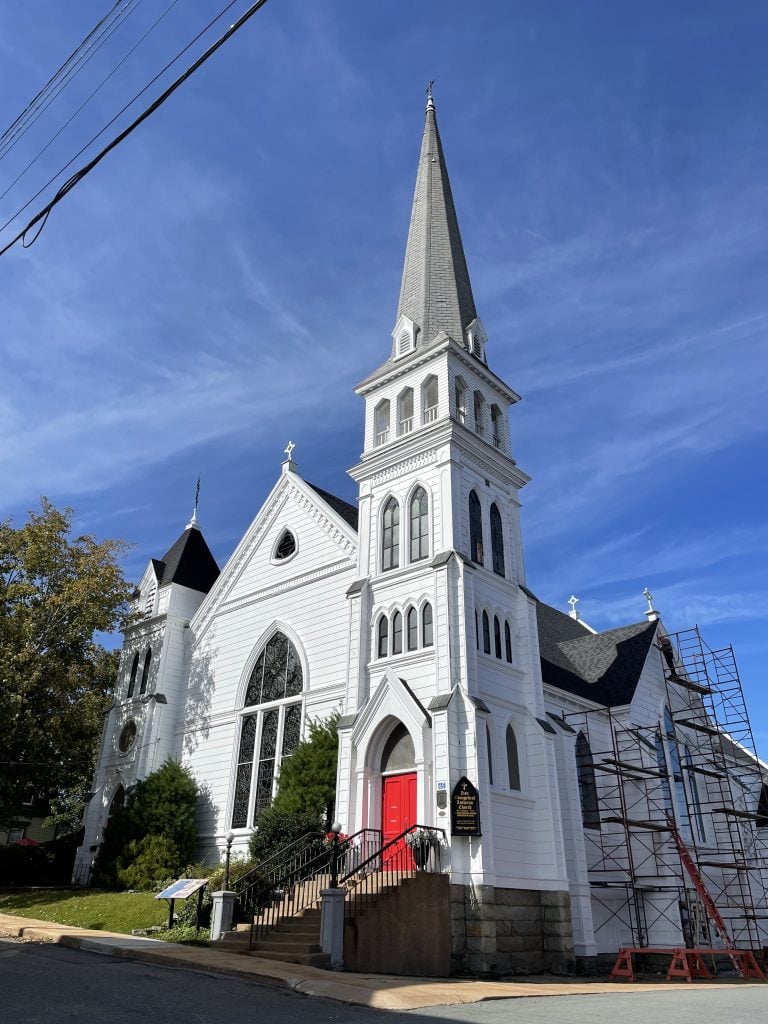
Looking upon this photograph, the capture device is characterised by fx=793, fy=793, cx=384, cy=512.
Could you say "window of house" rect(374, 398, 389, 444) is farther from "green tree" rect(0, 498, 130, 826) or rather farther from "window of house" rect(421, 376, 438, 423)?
"green tree" rect(0, 498, 130, 826)

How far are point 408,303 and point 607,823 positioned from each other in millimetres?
17465

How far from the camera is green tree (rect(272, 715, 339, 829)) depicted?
1962 cm

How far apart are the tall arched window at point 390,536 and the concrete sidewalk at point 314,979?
10.3 meters

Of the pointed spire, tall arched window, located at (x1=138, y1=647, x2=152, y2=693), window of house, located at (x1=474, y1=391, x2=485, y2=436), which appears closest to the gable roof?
window of house, located at (x1=474, y1=391, x2=485, y2=436)

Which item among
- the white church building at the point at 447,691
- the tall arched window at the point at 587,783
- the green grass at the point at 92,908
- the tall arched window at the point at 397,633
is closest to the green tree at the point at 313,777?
the white church building at the point at 447,691

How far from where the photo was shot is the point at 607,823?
23125 mm

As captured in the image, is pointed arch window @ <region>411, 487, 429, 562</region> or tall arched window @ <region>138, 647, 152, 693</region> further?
tall arched window @ <region>138, 647, 152, 693</region>

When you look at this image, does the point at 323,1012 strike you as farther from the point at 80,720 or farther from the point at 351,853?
the point at 80,720

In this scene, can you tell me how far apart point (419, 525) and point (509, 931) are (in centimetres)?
990

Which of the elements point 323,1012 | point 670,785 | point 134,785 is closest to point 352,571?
point 134,785

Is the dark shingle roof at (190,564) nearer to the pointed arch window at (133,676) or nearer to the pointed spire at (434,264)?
the pointed arch window at (133,676)

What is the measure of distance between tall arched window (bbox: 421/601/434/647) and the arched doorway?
2106 mm

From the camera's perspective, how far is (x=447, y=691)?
18.1 meters

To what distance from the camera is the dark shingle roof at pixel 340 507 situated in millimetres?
25547
